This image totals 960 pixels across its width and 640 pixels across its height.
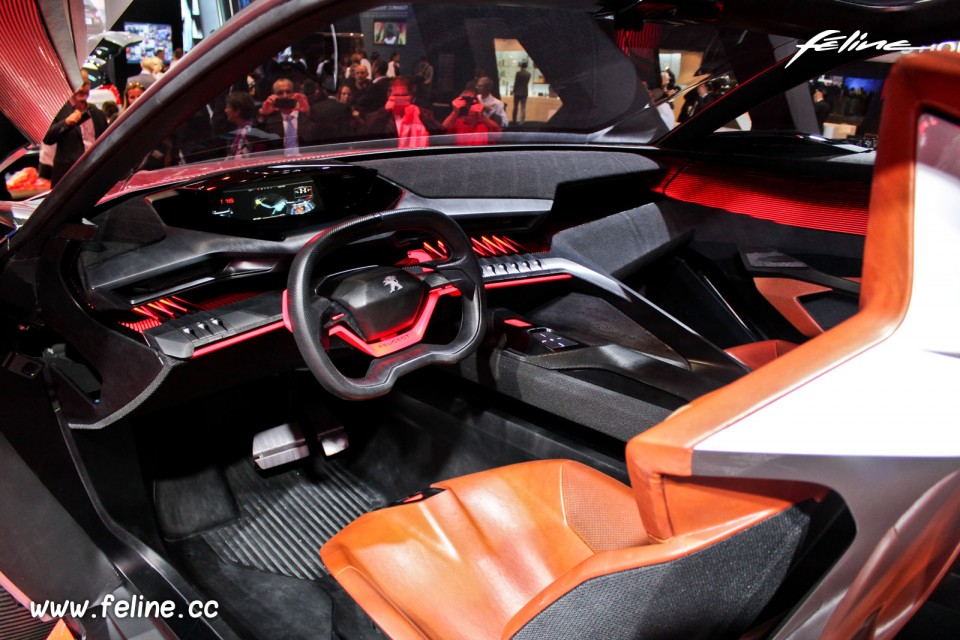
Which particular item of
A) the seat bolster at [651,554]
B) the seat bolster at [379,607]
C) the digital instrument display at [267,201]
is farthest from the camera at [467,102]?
A: the seat bolster at [651,554]

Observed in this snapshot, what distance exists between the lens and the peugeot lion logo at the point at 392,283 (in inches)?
63.3

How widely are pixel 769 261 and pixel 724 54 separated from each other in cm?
79

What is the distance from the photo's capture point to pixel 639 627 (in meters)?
0.71

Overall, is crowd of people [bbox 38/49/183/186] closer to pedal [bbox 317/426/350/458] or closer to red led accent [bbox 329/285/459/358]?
red led accent [bbox 329/285/459/358]

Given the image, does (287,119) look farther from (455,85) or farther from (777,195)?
(777,195)

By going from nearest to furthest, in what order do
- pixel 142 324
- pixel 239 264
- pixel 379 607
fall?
pixel 379 607, pixel 142 324, pixel 239 264

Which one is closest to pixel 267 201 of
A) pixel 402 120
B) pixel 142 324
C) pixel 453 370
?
pixel 142 324

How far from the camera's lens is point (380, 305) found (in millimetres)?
1569

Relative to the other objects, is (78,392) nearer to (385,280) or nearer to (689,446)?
(385,280)

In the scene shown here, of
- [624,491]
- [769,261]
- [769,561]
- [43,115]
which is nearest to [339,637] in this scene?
[624,491]

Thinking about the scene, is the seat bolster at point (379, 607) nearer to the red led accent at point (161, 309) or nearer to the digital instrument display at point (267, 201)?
the red led accent at point (161, 309)

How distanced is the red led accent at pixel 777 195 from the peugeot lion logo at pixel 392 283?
143cm

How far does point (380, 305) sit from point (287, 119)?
2.14 feet

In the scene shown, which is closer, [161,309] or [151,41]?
[161,309]
